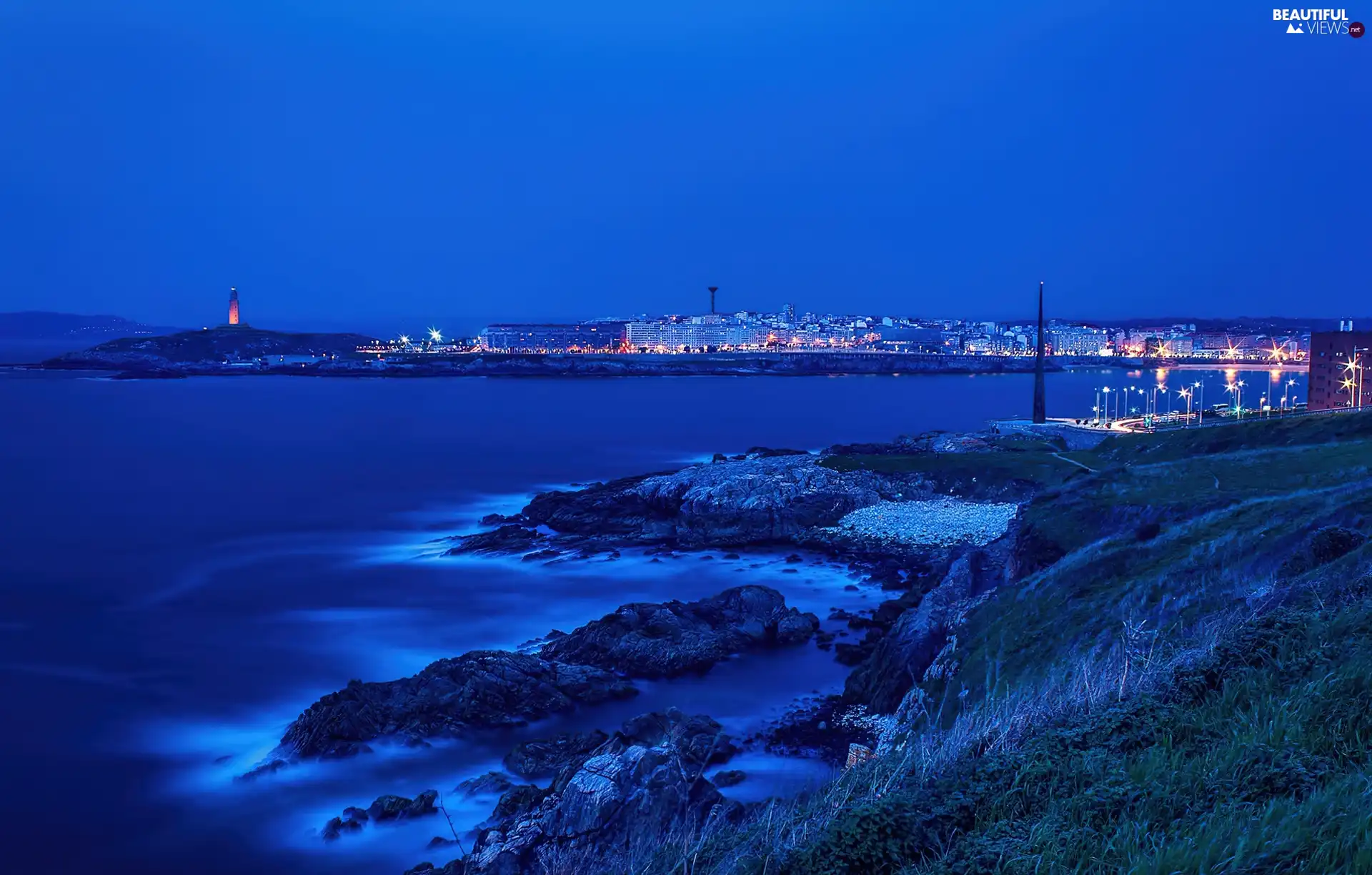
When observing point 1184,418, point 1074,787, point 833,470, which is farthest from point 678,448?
point 1074,787

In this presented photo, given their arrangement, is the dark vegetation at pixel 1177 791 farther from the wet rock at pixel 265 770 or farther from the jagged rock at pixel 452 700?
the wet rock at pixel 265 770

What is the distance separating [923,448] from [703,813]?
49.9 metres

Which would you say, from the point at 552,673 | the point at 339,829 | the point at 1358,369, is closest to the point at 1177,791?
the point at 339,829

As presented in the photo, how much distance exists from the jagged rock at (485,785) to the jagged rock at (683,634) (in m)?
5.80

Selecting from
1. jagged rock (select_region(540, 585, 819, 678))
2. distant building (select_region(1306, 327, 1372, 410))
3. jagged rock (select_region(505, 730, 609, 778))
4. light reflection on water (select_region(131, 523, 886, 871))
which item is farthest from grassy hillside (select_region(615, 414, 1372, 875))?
distant building (select_region(1306, 327, 1372, 410))

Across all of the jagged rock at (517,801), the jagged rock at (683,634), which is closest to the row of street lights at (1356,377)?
the jagged rock at (683,634)

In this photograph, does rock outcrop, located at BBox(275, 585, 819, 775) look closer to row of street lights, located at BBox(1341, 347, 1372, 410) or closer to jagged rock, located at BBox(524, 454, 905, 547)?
jagged rock, located at BBox(524, 454, 905, 547)

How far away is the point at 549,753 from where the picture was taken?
1814 cm

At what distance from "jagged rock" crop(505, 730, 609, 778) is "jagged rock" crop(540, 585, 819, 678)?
4.77m

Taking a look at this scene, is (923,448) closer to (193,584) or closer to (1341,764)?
(193,584)

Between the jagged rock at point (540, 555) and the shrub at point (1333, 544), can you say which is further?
the jagged rock at point (540, 555)

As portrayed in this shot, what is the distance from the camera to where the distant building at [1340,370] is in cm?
5753

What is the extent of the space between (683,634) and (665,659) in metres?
1.12

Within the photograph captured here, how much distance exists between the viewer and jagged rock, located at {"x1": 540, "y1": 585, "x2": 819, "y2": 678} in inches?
926
